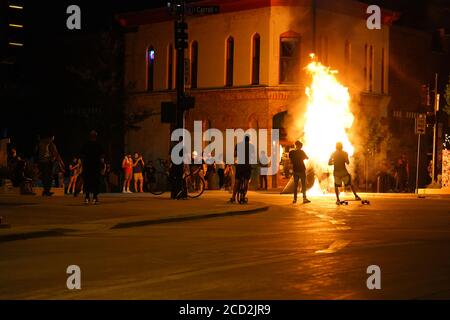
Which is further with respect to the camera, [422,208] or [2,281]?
[422,208]

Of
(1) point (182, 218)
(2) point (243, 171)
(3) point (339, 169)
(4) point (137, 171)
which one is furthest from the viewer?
(4) point (137, 171)

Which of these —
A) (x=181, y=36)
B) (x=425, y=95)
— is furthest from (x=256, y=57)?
(x=181, y=36)

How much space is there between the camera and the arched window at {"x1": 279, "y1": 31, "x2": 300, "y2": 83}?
4419cm

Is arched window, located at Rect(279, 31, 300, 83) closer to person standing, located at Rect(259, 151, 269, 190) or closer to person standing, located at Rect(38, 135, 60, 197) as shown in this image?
person standing, located at Rect(259, 151, 269, 190)

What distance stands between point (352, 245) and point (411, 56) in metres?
42.5

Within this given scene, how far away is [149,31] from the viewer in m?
50.1

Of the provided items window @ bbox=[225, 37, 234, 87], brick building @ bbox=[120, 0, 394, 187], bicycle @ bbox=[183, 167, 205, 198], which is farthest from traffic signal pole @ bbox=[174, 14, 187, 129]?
window @ bbox=[225, 37, 234, 87]

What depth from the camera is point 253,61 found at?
148 ft

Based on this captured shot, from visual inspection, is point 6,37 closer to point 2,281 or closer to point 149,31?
point 2,281

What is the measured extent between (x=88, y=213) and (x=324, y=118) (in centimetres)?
1848

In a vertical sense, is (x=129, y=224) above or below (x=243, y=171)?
below

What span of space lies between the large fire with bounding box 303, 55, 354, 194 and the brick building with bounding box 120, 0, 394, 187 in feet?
17.9

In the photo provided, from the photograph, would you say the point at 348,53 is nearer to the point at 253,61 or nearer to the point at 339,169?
the point at 253,61
